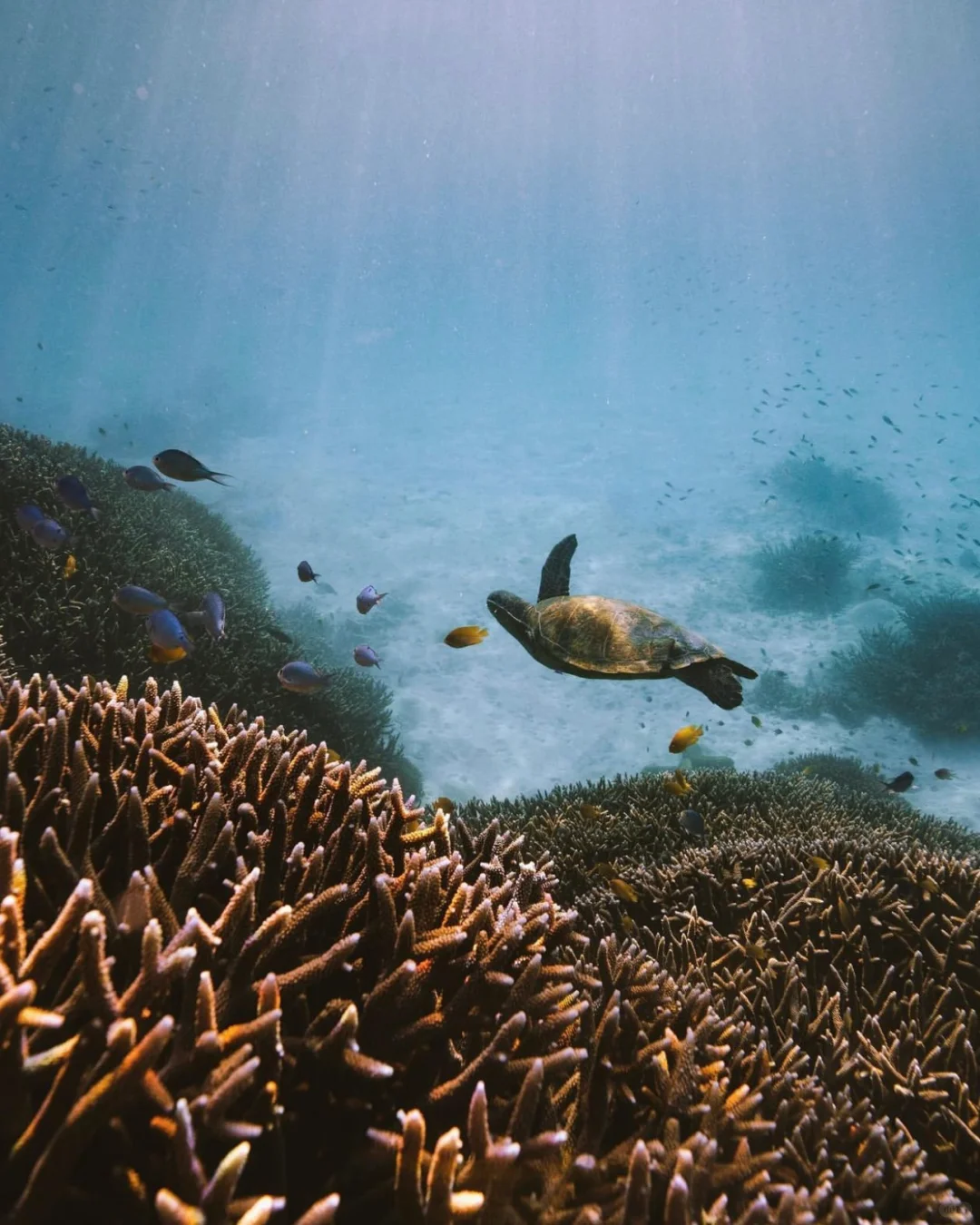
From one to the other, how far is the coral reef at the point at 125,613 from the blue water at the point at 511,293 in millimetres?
6393

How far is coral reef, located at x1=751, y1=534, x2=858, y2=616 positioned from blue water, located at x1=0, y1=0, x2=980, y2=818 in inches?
69.6

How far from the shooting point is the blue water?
1008 inches

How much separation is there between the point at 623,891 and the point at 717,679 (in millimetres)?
1874

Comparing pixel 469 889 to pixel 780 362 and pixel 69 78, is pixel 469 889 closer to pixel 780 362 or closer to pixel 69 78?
pixel 69 78

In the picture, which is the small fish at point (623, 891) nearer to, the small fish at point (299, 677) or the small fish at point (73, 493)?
the small fish at point (299, 677)

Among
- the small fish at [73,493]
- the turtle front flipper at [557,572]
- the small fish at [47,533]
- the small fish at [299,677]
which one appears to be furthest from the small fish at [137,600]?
the turtle front flipper at [557,572]

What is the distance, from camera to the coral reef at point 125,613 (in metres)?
6.93

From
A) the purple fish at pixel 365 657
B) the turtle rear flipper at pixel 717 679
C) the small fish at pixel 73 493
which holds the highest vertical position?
the small fish at pixel 73 493

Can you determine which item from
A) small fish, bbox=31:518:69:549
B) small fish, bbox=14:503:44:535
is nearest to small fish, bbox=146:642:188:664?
small fish, bbox=31:518:69:549

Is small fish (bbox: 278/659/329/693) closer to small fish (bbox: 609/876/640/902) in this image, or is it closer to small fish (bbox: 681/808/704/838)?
small fish (bbox: 609/876/640/902)

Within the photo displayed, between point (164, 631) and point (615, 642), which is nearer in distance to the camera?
point (615, 642)

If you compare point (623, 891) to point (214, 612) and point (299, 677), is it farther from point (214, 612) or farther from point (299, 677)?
point (214, 612)

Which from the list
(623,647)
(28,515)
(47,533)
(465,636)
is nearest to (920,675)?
(465,636)

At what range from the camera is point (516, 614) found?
545cm
